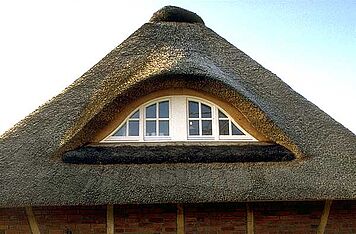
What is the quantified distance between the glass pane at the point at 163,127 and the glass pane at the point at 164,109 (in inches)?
3.9

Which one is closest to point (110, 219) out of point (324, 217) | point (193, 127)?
point (193, 127)

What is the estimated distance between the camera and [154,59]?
697cm

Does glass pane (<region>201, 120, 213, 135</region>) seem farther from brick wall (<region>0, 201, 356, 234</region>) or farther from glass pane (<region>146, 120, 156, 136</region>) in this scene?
brick wall (<region>0, 201, 356, 234</region>)

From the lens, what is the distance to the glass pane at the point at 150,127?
6.41m

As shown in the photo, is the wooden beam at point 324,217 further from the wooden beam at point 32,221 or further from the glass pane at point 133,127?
the wooden beam at point 32,221

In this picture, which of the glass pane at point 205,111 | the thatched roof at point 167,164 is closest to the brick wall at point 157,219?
the thatched roof at point 167,164

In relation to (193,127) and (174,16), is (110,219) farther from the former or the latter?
(174,16)

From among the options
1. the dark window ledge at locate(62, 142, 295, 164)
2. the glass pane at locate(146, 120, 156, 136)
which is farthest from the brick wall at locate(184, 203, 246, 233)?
the glass pane at locate(146, 120, 156, 136)

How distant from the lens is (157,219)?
5.86 metres

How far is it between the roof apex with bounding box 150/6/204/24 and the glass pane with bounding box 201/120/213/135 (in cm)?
355

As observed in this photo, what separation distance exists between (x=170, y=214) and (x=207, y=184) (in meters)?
0.79

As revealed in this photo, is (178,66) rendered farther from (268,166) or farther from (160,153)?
(268,166)

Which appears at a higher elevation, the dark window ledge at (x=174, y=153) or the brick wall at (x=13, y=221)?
the dark window ledge at (x=174, y=153)

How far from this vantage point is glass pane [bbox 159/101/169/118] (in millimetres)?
6486
